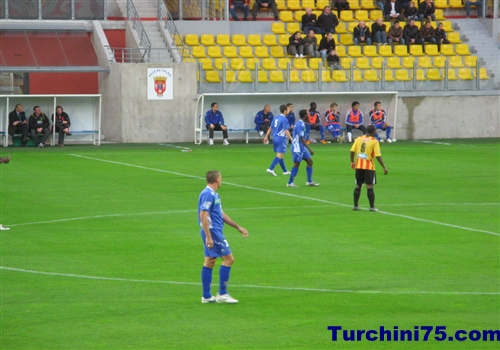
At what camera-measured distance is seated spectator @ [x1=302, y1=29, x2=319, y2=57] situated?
41.2 meters

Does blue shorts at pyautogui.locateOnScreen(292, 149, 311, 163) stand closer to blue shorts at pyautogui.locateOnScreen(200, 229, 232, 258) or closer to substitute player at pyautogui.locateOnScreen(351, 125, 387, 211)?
substitute player at pyautogui.locateOnScreen(351, 125, 387, 211)

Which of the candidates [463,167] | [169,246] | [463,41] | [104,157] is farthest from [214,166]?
[463,41]

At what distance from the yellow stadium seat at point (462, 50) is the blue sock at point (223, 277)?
34316mm

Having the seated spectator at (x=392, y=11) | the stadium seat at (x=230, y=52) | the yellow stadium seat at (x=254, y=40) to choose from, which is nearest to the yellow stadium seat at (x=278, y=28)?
the yellow stadium seat at (x=254, y=40)

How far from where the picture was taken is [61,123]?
36.4m

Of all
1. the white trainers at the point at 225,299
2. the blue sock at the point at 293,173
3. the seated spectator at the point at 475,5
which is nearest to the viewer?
the white trainers at the point at 225,299

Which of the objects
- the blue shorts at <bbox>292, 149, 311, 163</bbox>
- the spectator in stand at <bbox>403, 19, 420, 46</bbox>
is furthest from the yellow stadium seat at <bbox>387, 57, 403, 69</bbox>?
the blue shorts at <bbox>292, 149, 311, 163</bbox>

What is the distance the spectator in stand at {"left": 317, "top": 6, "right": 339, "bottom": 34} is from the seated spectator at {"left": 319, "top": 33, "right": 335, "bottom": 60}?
51.4 inches

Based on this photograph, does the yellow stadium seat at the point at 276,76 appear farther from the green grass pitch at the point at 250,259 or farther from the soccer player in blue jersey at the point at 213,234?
the soccer player in blue jersey at the point at 213,234

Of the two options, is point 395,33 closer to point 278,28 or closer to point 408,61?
point 408,61

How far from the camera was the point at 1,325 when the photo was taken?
10.9m

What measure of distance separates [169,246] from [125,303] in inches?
166

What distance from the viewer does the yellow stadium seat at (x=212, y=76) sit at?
3894 centimetres

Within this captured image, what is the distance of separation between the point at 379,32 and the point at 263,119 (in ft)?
27.4
